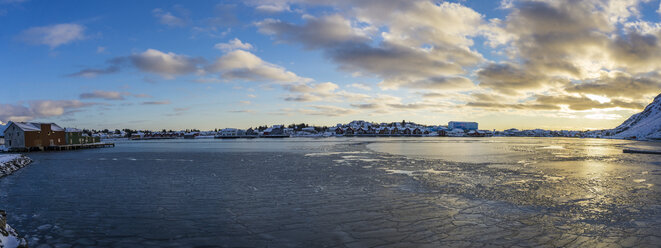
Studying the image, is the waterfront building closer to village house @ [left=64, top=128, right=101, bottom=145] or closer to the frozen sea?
village house @ [left=64, top=128, right=101, bottom=145]

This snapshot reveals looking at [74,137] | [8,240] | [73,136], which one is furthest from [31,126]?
[8,240]

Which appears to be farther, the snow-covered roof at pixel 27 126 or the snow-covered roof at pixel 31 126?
the snow-covered roof at pixel 31 126

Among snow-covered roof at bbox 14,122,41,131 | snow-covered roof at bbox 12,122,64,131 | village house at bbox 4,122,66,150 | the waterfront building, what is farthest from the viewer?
the waterfront building

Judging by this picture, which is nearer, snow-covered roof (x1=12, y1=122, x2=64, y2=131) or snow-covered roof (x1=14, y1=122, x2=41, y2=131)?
snow-covered roof (x1=14, y1=122, x2=41, y2=131)

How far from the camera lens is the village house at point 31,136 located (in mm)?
61250

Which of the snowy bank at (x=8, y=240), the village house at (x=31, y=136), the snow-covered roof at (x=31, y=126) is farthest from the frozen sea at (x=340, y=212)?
the snow-covered roof at (x=31, y=126)

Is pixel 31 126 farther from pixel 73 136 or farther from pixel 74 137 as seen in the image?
pixel 74 137

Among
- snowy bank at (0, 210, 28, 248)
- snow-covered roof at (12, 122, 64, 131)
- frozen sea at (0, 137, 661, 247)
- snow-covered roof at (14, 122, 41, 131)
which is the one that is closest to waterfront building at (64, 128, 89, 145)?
snow-covered roof at (12, 122, 64, 131)

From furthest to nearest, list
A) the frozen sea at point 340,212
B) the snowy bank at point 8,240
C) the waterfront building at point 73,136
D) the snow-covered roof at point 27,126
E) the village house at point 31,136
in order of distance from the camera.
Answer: the waterfront building at point 73,136 < the snow-covered roof at point 27,126 < the village house at point 31,136 < the frozen sea at point 340,212 < the snowy bank at point 8,240

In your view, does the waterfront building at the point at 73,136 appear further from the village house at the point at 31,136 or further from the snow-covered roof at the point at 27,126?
the snow-covered roof at the point at 27,126

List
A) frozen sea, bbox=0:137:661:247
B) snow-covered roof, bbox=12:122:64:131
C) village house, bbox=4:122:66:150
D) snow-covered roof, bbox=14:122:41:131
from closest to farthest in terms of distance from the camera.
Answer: frozen sea, bbox=0:137:661:247 < village house, bbox=4:122:66:150 < snow-covered roof, bbox=14:122:41:131 < snow-covered roof, bbox=12:122:64:131

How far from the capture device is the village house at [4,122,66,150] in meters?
61.2

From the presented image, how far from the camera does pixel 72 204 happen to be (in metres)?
14.0

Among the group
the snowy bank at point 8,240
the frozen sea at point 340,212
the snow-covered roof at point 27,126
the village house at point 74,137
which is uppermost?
the snow-covered roof at point 27,126
